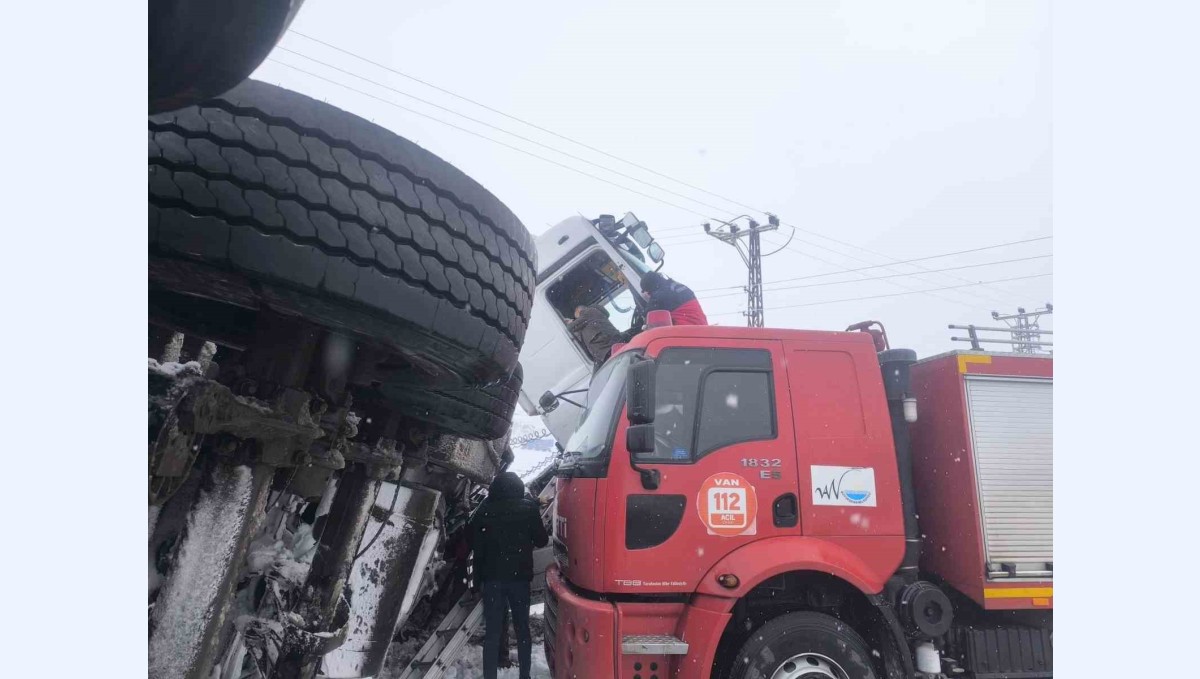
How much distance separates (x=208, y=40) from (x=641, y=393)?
245cm

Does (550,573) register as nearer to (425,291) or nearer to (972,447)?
(972,447)

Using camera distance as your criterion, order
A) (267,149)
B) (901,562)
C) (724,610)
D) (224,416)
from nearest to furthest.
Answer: (267,149) → (224,416) → (724,610) → (901,562)

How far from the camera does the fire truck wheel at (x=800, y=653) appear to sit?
3.13m

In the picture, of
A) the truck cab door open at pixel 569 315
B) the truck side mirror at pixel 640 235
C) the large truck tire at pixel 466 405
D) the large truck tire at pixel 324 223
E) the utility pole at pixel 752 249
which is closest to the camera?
the large truck tire at pixel 324 223

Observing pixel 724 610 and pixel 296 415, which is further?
pixel 724 610

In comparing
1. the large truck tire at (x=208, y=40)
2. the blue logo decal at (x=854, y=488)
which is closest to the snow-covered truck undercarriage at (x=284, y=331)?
the large truck tire at (x=208, y=40)

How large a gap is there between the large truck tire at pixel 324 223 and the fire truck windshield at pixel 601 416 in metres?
1.93

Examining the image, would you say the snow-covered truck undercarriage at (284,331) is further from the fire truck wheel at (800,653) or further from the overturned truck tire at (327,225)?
the fire truck wheel at (800,653)

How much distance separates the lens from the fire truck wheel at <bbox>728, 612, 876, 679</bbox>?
3.13m

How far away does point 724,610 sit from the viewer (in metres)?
3.13

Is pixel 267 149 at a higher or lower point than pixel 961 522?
higher

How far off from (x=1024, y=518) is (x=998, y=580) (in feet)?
1.09

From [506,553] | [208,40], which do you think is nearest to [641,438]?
[506,553]

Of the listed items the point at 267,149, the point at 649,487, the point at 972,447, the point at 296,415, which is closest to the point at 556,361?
the point at 649,487
